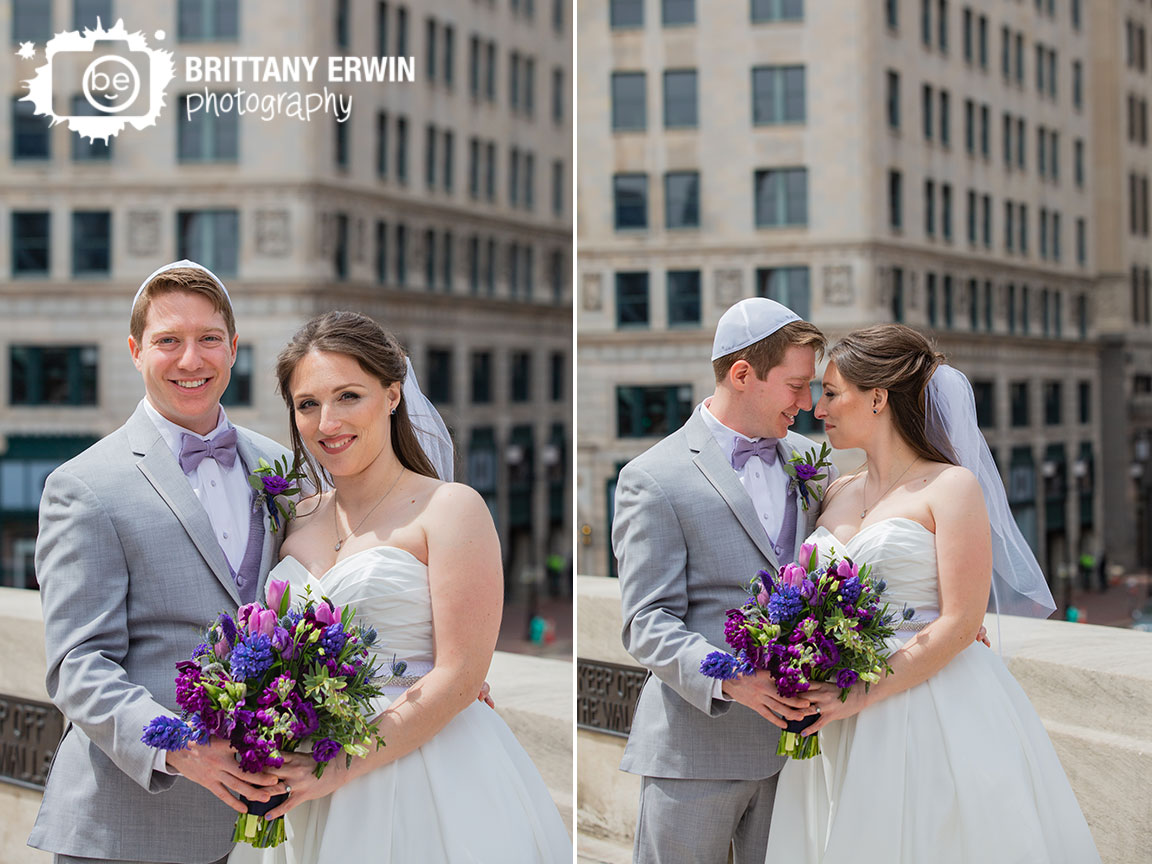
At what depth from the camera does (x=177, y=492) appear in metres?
3.44

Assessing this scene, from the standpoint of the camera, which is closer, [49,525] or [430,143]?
[49,525]

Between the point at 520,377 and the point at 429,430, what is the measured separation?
3174 cm

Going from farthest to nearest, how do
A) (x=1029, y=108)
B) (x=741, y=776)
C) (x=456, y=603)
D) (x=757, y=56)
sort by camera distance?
(x=1029, y=108) → (x=757, y=56) → (x=741, y=776) → (x=456, y=603)

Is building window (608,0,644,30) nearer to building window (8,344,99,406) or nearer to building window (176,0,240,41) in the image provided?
building window (176,0,240,41)

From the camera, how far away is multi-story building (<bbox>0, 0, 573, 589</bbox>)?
1208 inches

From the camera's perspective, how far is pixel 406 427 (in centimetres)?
359

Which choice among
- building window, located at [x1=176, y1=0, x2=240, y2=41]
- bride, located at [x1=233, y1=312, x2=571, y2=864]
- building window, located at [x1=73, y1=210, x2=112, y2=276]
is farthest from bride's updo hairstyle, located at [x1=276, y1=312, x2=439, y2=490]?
building window, located at [x1=73, y1=210, x2=112, y2=276]

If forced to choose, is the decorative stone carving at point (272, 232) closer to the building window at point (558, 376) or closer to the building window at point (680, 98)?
the building window at point (558, 376)

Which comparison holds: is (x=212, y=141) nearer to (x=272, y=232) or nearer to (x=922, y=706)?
(x=272, y=232)

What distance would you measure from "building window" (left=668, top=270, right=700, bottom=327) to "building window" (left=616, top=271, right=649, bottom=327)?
0.60 meters

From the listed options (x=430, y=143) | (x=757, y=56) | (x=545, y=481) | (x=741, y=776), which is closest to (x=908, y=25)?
(x=757, y=56)

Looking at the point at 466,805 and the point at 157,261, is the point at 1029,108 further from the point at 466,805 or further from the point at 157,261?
the point at 466,805

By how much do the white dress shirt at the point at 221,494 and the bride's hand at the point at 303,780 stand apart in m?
0.61

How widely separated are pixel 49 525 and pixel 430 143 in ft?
101
